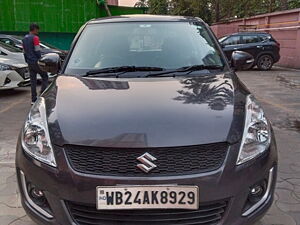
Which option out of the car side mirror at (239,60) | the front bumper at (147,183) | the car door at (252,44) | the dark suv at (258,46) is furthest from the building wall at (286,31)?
the front bumper at (147,183)

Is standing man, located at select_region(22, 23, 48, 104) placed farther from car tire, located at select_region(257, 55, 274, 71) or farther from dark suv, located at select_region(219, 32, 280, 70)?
car tire, located at select_region(257, 55, 274, 71)

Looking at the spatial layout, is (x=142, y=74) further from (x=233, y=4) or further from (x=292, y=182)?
(x=233, y=4)

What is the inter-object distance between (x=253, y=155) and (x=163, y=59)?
1.48 metres

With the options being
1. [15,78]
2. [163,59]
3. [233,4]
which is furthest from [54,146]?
[233,4]

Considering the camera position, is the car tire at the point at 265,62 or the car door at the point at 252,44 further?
the car tire at the point at 265,62

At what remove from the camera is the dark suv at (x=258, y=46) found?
14.7 m

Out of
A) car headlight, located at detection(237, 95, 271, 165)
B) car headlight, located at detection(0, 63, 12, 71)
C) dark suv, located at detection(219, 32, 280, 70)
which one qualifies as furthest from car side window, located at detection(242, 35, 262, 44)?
car headlight, located at detection(237, 95, 271, 165)

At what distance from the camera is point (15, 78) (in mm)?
8492

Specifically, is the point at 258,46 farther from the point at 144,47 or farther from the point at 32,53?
the point at 144,47

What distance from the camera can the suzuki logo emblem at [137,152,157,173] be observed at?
6.79ft

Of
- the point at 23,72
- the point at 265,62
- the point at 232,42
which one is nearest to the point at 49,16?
the point at 232,42

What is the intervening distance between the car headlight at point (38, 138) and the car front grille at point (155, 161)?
0.15 metres

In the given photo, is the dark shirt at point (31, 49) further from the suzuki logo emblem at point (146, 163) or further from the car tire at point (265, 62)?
the car tire at point (265, 62)

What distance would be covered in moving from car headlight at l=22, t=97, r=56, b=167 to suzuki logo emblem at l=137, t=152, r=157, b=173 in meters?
0.51
